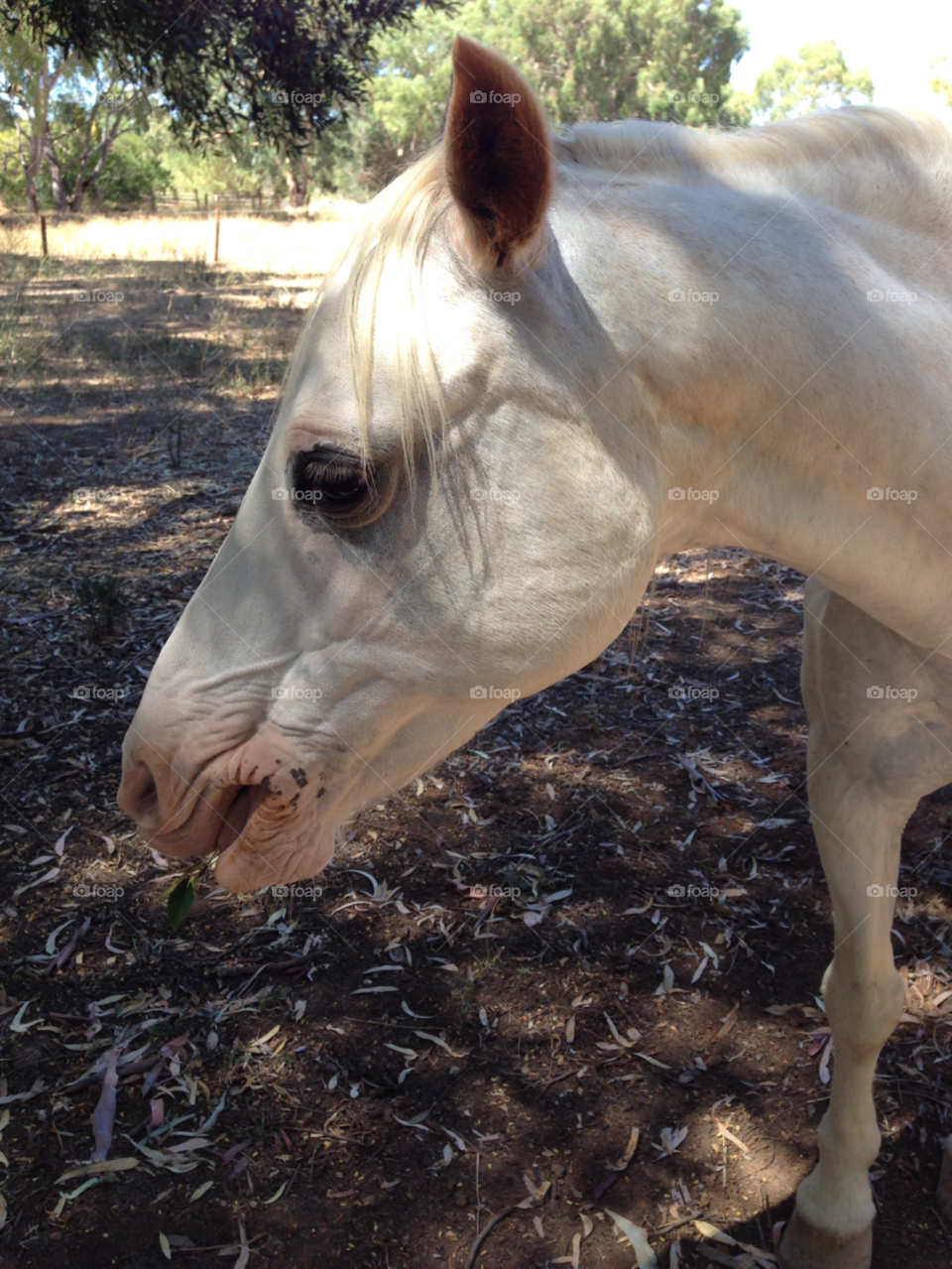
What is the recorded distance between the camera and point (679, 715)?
4.24 meters

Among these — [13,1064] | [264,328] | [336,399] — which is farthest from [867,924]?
[264,328]

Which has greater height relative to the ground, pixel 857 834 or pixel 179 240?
pixel 857 834

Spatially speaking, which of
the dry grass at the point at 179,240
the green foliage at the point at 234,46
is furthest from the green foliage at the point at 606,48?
the green foliage at the point at 234,46

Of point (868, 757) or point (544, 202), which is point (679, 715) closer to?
point (868, 757)

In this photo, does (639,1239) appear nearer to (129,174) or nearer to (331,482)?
(331,482)

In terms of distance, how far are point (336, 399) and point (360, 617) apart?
0.34m

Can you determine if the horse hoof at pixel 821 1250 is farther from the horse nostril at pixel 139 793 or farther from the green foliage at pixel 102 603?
the green foliage at pixel 102 603

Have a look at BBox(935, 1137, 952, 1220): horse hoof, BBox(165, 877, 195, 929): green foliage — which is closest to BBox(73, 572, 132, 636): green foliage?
BBox(165, 877, 195, 929): green foliage

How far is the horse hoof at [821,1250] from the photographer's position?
2066 millimetres

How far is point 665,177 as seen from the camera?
1.50 m

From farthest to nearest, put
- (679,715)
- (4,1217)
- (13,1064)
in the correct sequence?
(679,715) → (13,1064) → (4,1217)

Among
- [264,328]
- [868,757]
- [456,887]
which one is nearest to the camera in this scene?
[868,757]

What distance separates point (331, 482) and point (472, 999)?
1.97 meters

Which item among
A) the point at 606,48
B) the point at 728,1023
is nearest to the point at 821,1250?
the point at 728,1023
